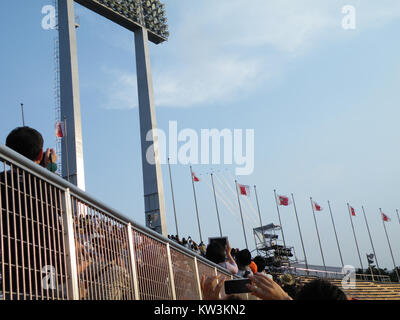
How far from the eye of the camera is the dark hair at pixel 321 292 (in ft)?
6.57

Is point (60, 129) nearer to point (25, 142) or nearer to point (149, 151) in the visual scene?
point (149, 151)

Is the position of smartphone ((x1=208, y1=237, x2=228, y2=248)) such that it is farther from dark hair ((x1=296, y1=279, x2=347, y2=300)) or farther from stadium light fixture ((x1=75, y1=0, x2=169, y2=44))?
stadium light fixture ((x1=75, y1=0, x2=169, y2=44))

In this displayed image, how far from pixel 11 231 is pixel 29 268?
200 mm

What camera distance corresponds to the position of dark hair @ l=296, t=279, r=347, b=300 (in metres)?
2.00

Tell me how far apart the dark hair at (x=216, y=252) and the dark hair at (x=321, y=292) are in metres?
4.69

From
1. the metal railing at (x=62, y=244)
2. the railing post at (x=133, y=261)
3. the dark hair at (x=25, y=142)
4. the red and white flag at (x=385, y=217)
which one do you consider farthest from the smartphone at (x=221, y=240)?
the red and white flag at (x=385, y=217)

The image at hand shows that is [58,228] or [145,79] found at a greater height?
[145,79]

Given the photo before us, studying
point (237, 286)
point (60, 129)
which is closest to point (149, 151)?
point (60, 129)

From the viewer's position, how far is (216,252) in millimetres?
6758

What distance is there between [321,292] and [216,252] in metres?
4.80
